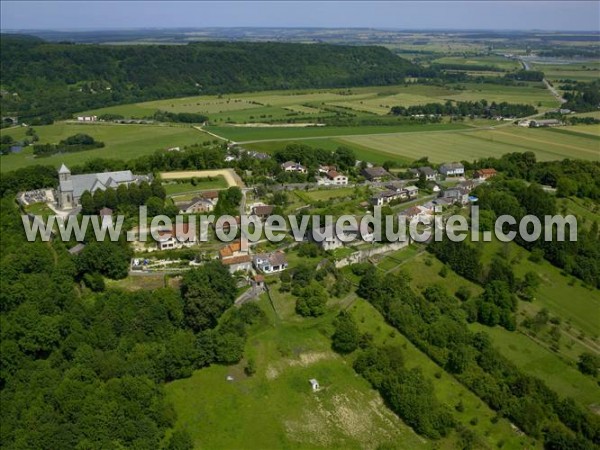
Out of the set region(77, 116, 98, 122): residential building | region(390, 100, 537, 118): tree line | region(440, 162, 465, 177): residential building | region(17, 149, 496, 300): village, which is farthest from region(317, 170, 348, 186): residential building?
region(77, 116, 98, 122): residential building

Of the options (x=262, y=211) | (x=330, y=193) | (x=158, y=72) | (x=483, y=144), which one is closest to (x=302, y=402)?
(x=262, y=211)

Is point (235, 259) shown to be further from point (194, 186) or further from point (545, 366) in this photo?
point (545, 366)

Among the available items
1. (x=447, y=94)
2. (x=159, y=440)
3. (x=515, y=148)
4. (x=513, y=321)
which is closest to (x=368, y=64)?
(x=447, y=94)

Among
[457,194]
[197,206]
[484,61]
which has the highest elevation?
[484,61]

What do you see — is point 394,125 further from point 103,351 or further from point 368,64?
point 368,64

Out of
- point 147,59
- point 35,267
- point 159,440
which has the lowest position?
point 159,440

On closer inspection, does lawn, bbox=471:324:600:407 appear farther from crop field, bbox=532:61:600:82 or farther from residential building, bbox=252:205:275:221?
crop field, bbox=532:61:600:82

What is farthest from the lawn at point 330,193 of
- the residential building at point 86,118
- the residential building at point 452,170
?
the residential building at point 86,118
